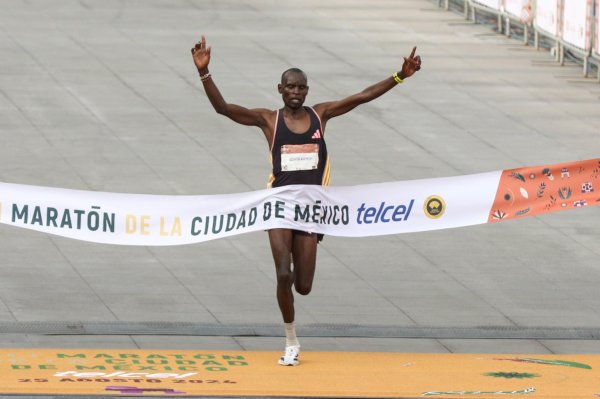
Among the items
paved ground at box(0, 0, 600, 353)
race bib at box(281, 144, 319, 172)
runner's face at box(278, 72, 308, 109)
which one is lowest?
paved ground at box(0, 0, 600, 353)

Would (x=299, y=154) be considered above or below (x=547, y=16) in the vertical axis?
above

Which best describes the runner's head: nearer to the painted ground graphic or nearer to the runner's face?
the runner's face

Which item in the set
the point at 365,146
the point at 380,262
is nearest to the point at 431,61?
the point at 365,146

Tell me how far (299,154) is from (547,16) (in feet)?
49.0

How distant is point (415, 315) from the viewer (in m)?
13.9

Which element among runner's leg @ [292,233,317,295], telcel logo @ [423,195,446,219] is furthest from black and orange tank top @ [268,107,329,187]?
telcel logo @ [423,195,446,219]

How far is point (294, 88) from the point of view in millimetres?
12125

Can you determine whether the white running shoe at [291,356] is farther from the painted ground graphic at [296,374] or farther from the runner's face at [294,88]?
the runner's face at [294,88]

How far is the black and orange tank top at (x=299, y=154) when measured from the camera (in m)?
12.2

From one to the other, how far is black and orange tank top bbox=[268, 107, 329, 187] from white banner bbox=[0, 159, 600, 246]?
0.09 m

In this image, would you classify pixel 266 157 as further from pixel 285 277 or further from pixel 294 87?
pixel 285 277

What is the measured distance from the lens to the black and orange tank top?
12180 mm

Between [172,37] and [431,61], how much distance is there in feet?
13.5

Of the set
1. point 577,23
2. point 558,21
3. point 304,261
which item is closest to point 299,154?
point 304,261
